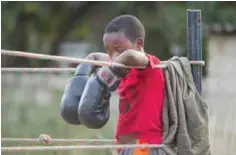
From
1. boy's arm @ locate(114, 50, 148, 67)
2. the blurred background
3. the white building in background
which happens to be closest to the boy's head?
boy's arm @ locate(114, 50, 148, 67)

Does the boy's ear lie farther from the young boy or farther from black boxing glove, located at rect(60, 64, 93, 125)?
black boxing glove, located at rect(60, 64, 93, 125)

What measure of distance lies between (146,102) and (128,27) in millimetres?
251

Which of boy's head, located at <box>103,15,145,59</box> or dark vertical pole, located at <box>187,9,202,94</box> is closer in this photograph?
boy's head, located at <box>103,15,145,59</box>

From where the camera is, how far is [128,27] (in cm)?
283

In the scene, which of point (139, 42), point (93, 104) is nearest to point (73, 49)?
point (139, 42)

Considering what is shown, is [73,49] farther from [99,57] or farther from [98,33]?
[99,57]

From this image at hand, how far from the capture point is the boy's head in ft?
9.13

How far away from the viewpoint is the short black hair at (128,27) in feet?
9.23

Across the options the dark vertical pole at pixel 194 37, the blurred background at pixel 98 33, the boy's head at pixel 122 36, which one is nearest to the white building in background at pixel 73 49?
the blurred background at pixel 98 33

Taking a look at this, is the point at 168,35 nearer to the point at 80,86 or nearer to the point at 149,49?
the point at 149,49

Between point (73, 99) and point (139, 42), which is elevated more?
point (139, 42)

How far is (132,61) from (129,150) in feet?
1.17

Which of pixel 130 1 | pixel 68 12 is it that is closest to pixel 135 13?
pixel 130 1

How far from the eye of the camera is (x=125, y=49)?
278 centimetres
